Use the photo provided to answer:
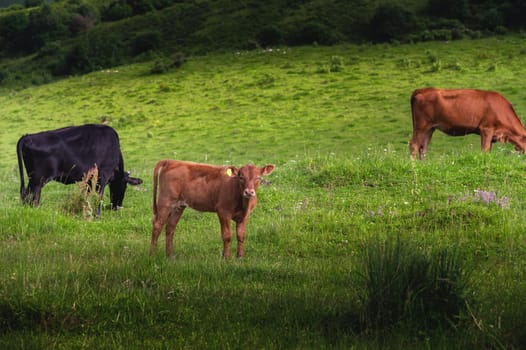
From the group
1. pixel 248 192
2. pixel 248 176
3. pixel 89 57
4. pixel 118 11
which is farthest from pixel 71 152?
pixel 118 11

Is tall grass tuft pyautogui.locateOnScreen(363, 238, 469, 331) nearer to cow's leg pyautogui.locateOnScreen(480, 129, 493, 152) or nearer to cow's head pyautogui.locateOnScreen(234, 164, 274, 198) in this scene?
cow's head pyautogui.locateOnScreen(234, 164, 274, 198)

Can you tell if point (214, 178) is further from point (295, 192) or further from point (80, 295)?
point (295, 192)

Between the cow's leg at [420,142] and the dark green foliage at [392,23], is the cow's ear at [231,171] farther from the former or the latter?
the dark green foliage at [392,23]

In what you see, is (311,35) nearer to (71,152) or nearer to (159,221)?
(71,152)

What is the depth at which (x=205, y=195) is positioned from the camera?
8.58m

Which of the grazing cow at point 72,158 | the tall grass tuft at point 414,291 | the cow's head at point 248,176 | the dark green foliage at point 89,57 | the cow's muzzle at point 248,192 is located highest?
the cow's head at point 248,176

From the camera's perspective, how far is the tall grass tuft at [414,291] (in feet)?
18.5

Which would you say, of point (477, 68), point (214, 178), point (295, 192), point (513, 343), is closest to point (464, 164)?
point (295, 192)

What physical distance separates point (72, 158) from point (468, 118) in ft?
33.8

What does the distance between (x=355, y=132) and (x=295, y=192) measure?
42.4 ft

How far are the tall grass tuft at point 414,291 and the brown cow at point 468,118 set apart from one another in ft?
41.8

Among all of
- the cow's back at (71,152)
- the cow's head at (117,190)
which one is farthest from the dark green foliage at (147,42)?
the cow's head at (117,190)

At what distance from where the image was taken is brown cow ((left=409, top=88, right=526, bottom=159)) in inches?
730

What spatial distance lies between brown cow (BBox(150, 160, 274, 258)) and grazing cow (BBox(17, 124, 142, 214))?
5.80 meters
